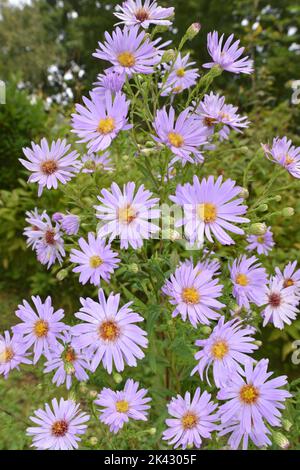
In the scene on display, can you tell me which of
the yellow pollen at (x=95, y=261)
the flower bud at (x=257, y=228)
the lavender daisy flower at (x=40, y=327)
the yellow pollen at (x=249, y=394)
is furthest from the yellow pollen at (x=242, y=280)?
the lavender daisy flower at (x=40, y=327)

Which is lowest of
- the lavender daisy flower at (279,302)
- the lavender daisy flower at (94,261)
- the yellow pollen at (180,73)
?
the lavender daisy flower at (94,261)

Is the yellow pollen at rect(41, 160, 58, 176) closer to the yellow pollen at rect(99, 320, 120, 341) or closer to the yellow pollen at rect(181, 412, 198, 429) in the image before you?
the yellow pollen at rect(99, 320, 120, 341)

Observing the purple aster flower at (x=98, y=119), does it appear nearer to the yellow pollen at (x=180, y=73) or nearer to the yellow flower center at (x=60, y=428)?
the yellow pollen at (x=180, y=73)

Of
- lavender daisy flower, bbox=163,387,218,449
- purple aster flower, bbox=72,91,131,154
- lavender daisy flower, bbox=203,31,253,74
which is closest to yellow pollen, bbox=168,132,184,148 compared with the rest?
purple aster flower, bbox=72,91,131,154

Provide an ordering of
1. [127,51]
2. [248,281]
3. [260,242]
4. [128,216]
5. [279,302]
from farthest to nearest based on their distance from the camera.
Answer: [260,242] → [279,302] → [248,281] → [127,51] → [128,216]

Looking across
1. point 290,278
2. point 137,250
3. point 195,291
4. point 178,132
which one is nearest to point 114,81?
point 178,132

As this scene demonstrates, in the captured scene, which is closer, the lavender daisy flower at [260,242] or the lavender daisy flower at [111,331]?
the lavender daisy flower at [111,331]

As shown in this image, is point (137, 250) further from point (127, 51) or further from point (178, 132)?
point (127, 51)
